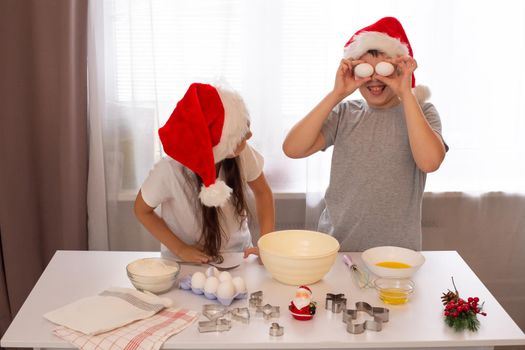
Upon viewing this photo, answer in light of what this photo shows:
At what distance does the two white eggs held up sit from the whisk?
0.53 meters

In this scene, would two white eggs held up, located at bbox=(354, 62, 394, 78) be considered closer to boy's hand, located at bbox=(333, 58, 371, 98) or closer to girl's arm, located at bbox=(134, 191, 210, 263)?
boy's hand, located at bbox=(333, 58, 371, 98)

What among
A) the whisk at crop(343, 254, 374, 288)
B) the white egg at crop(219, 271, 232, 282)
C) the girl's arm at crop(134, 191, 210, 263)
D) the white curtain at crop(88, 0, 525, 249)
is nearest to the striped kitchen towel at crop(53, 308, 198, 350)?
the white egg at crop(219, 271, 232, 282)

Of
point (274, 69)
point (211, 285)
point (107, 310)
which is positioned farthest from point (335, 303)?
point (274, 69)

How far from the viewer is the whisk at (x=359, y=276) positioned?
158 centimetres

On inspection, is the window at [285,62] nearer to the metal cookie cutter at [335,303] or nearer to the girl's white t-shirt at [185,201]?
the girl's white t-shirt at [185,201]

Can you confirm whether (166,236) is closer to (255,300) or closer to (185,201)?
(185,201)

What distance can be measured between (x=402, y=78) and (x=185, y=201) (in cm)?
74

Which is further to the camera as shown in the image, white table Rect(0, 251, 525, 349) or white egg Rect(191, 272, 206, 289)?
white egg Rect(191, 272, 206, 289)

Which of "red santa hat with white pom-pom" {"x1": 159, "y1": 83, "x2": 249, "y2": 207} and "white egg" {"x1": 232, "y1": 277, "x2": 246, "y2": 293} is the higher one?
"red santa hat with white pom-pom" {"x1": 159, "y1": 83, "x2": 249, "y2": 207}

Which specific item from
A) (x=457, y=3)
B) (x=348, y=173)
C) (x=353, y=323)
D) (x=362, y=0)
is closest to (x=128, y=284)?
(x=353, y=323)

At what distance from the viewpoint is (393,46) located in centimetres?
181

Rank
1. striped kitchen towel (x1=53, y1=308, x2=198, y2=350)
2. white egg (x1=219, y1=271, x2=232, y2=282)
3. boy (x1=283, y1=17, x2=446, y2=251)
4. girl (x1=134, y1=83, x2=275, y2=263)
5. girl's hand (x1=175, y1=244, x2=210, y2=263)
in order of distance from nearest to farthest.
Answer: striped kitchen towel (x1=53, y1=308, x2=198, y2=350) → white egg (x1=219, y1=271, x2=232, y2=282) → girl (x1=134, y1=83, x2=275, y2=263) → girl's hand (x1=175, y1=244, x2=210, y2=263) → boy (x1=283, y1=17, x2=446, y2=251)

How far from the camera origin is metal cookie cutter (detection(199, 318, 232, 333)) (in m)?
1.35

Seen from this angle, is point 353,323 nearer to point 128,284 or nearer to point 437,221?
point 128,284
